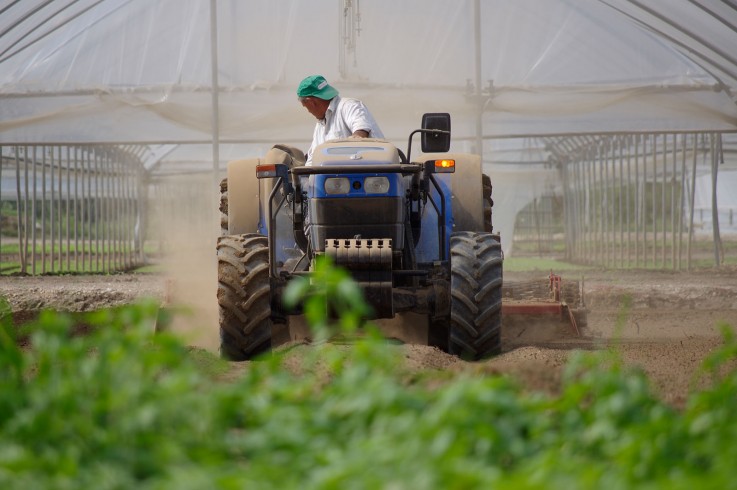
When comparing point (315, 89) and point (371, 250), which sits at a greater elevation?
point (315, 89)

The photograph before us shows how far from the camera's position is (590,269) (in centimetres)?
1728

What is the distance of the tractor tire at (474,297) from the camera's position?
6.83 meters

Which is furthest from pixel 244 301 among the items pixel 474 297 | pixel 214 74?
pixel 214 74

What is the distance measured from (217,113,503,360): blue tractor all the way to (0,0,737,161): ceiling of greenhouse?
827cm

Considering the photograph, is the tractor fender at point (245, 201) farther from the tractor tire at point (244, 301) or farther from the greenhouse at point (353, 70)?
the greenhouse at point (353, 70)

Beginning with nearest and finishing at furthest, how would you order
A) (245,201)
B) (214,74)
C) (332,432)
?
(332,432)
(245,201)
(214,74)

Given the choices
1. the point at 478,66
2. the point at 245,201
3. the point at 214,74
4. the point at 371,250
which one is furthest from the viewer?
the point at 214,74

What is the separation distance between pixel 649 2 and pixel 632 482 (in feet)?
40.3

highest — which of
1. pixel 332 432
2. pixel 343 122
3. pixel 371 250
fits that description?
pixel 343 122

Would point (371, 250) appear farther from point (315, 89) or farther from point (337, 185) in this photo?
point (315, 89)

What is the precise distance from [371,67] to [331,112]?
804 centimetres

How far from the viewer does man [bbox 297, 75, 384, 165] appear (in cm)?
734

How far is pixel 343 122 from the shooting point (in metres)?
7.48

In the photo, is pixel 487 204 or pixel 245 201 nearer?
pixel 245 201
